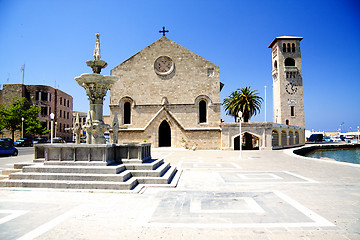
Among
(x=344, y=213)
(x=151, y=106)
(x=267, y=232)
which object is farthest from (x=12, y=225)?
(x=151, y=106)

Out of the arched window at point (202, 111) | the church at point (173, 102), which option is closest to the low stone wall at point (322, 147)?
the church at point (173, 102)

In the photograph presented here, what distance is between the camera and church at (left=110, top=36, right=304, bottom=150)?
3069cm

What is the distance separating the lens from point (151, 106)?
31.3m

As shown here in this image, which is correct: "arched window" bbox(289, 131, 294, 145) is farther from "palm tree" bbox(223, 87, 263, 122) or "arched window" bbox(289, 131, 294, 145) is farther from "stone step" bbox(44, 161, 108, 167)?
"stone step" bbox(44, 161, 108, 167)

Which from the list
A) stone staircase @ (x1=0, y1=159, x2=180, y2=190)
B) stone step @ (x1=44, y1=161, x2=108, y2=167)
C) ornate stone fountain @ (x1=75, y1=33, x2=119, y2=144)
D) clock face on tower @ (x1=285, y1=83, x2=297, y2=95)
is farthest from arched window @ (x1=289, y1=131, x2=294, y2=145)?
stone step @ (x1=44, y1=161, x2=108, y2=167)

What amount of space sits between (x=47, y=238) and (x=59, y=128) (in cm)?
5635

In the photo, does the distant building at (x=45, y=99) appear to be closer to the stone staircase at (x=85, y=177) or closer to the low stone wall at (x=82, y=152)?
the low stone wall at (x=82, y=152)

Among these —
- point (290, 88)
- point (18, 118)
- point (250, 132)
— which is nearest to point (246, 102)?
point (250, 132)

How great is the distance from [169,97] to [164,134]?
17.1ft

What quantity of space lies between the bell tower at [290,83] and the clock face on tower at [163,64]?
33.3 meters

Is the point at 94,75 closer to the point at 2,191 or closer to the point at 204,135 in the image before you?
the point at 2,191

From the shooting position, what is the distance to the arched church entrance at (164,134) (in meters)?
32.3

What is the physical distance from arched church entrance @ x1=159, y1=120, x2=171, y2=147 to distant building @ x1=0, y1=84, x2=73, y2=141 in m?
23.4

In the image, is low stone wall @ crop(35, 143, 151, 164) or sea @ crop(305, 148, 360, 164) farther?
sea @ crop(305, 148, 360, 164)
